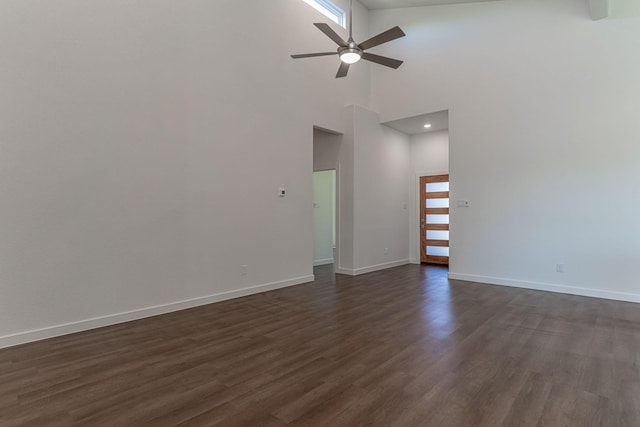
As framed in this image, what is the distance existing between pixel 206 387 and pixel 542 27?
22.5 ft

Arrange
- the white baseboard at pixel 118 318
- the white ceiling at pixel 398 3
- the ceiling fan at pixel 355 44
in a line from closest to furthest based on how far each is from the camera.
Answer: the white baseboard at pixel 118 318, the ceiling fan at pixel 355 44, the white ceiling at pixel 398 3

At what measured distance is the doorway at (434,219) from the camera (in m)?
7.89

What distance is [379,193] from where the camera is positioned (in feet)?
24.0

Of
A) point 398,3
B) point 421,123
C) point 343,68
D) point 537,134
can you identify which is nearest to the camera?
point 343,68

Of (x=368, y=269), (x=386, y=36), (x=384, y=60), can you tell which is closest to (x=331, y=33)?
(x=386, y=36)

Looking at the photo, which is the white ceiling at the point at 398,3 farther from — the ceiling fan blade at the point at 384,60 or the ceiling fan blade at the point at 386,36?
the ceiling fan blade at the point at 386,36

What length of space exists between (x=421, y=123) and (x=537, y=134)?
239 centimetres

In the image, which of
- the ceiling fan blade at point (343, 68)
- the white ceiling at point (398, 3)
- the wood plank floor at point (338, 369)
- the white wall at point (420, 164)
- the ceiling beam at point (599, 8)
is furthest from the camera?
the white wall at point (420, 164)

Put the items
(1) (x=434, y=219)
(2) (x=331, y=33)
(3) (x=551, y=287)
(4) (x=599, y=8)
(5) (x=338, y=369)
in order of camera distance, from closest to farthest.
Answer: (5) (x=338, y=369) → (2) (x=331, y=33) → (4) (x=599, y=8) → (3) (x=551, y=287) → (1) (x=434, y=219)

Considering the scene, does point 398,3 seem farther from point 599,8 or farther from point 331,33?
point 331,33

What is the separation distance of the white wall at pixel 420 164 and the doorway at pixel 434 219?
106mm

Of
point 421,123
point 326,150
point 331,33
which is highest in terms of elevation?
point 331,33

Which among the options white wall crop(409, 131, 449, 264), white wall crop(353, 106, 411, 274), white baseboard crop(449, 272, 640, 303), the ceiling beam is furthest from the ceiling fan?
white wall crop(409, 131, 449, 264)

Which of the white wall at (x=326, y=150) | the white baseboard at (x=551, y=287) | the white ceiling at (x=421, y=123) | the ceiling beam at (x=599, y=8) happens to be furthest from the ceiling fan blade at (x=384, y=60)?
the white baseboard at (x=551, y=287)
